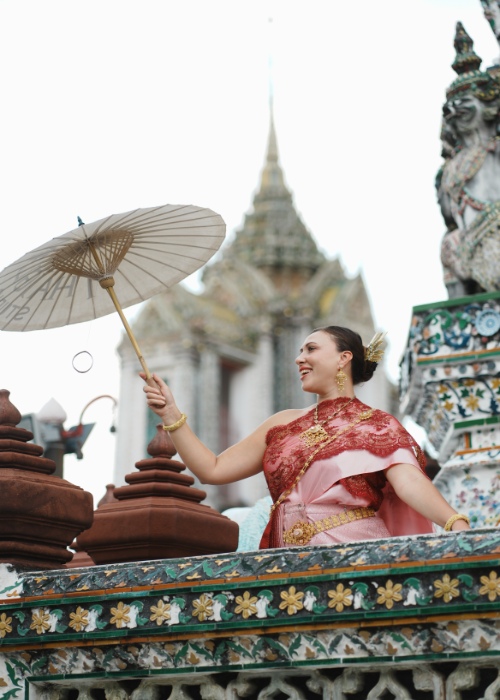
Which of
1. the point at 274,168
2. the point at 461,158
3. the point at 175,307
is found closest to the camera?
the point at 461,158

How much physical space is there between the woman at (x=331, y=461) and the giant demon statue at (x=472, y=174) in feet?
8.12

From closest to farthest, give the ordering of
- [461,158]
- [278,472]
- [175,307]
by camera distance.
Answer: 1. [278,472]
2. [461,158]
3. [175,307]

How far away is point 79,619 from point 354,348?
142cm

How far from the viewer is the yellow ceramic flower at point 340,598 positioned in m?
3.73

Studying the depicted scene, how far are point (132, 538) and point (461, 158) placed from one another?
3351 mm

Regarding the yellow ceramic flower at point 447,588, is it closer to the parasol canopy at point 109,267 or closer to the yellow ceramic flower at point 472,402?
the parasol canopy at point 109,267

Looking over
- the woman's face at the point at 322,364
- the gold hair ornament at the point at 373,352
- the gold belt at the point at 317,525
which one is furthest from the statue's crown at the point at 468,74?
the gold belt at the point at 317,525

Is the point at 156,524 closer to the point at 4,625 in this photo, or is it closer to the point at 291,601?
the point at 4,625

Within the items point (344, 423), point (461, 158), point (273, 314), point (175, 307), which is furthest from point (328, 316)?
point (344, 423)

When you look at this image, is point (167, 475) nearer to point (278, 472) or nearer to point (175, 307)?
point (278, 472)

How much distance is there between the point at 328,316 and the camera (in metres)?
41.1

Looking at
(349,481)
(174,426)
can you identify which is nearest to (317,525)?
(349,481)

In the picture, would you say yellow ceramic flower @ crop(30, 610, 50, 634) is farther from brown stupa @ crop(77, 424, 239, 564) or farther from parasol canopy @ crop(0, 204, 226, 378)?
parasol canopy @ crop(0, 204, 226, 378)

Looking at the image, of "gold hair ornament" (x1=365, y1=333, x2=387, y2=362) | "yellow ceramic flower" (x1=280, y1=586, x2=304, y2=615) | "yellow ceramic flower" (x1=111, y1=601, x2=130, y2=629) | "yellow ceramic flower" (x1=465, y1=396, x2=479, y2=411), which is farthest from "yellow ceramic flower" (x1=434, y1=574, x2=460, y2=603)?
"yellow ceramic flower" (x1=465, y1=396, x2=479, y2=411)
